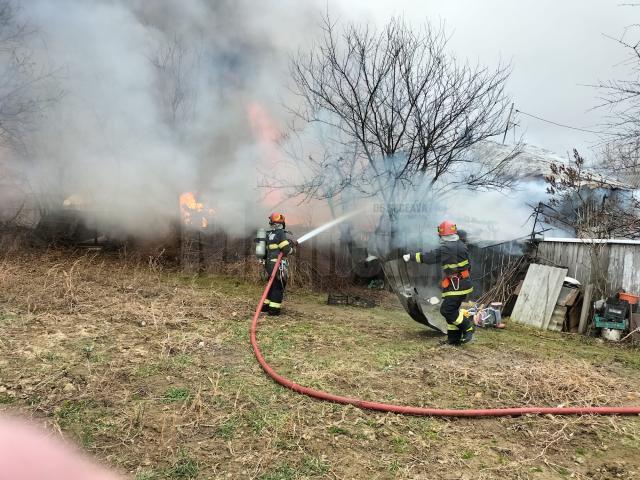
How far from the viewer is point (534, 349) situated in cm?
605

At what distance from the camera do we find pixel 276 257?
7.36 m

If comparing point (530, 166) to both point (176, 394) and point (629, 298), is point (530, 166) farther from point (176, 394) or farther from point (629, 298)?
point (176, 394)

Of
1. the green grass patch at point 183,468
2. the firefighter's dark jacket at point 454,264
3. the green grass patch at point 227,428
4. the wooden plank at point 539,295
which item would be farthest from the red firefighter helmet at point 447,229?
the green grass patch at point 183,468

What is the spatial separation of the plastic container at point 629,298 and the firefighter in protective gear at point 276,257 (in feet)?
17.6

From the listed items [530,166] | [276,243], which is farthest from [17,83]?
[530,166]

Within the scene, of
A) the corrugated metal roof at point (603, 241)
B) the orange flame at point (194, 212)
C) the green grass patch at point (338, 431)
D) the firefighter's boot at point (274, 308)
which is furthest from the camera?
the orange flame at point (194, 212)

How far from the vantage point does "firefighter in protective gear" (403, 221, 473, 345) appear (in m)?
5.74

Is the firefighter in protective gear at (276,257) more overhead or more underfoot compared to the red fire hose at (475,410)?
more overhead

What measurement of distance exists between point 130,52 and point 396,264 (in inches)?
292

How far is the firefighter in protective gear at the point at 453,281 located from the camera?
226 inches

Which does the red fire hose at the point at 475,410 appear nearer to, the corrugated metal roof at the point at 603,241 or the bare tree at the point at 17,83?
the corrugated metal roof at the point at 603,241

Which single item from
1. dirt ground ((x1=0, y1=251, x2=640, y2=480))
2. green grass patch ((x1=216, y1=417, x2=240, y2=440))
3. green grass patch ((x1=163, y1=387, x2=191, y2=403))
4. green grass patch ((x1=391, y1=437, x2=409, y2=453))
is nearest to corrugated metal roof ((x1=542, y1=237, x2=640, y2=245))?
dirt ground ((x1=0, y1=251, x2=640, y2=480))

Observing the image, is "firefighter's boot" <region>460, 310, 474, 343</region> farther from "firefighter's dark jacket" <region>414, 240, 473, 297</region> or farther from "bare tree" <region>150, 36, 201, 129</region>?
"bare tree" <region>150, 36, 201, 129</region>

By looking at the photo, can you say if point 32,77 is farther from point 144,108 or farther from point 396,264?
point 396,264
